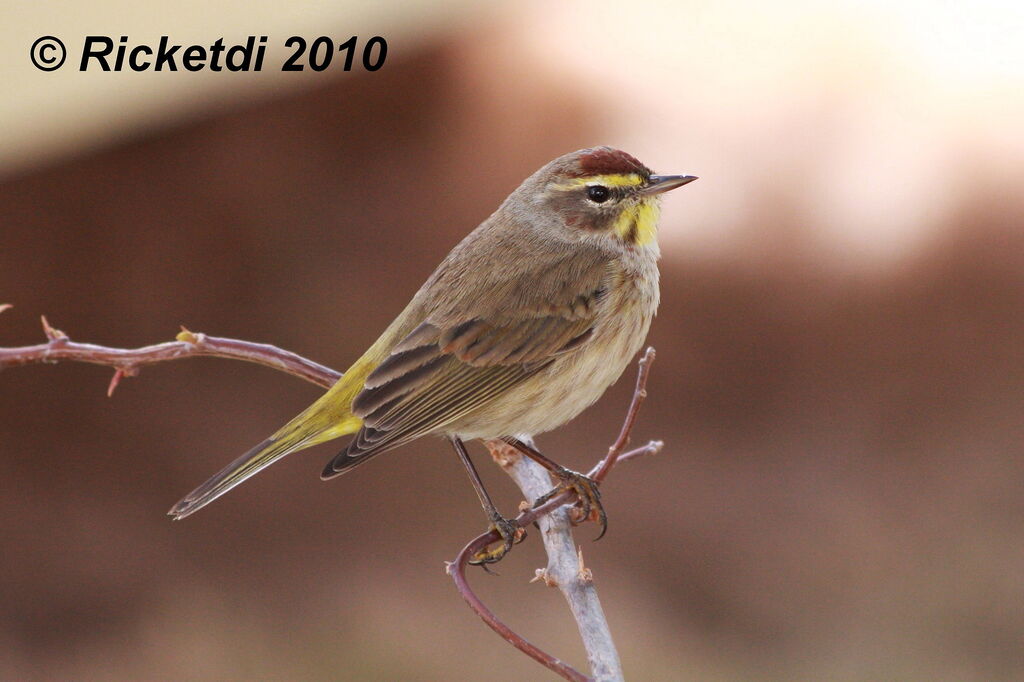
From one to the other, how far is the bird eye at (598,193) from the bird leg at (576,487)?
28.1 inches

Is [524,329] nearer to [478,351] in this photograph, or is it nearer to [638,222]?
[478,351]

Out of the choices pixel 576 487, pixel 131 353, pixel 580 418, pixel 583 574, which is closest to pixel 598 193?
pixel 576 487

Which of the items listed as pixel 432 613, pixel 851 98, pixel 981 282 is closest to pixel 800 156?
pixel 851 98

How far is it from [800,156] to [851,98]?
406mm

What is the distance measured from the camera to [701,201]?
629cm

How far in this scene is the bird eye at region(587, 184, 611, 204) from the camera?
3219mm

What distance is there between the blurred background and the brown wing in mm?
3082

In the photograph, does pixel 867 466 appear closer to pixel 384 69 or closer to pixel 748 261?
pixel 748 261

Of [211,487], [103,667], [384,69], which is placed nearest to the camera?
[211,487]

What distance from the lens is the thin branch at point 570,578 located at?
1912mm

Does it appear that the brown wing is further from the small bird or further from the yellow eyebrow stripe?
the yellow eyebrow stripe

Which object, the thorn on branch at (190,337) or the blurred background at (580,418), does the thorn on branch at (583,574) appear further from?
the blurred background at (580,418)

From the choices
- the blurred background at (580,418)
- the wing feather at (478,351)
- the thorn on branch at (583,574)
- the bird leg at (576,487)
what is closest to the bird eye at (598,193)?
the wing feather at (478,351)

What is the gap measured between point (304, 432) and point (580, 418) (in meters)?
3.94
